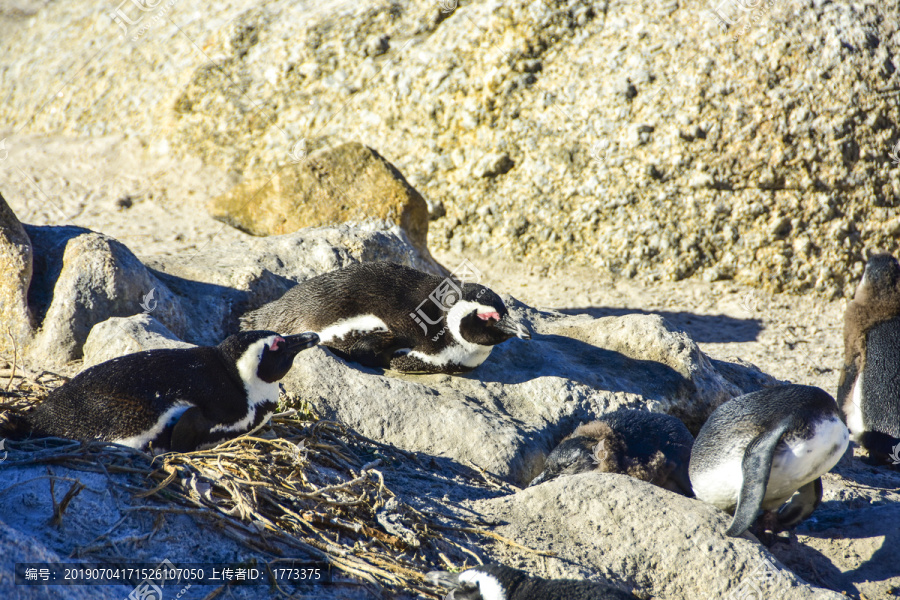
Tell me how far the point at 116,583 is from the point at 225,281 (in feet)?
11.3

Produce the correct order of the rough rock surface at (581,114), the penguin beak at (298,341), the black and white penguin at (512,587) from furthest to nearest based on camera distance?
the rough rock surface at (581,114) → the penguin beak at (298,341) → the black and white penguin at (512,587)

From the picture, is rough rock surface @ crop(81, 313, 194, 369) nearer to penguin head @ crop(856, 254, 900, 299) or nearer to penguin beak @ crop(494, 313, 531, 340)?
penguin beak @ crop(494, 313, 531, 340)

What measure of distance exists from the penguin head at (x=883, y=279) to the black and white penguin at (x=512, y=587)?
4.37m

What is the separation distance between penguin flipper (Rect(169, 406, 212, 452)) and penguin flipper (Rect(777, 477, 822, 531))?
9.25 ft

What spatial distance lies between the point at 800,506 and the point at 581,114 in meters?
5.84

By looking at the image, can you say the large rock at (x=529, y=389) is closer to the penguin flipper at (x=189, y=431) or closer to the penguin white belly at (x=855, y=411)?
the penguin white belly at (x=855, y=411)

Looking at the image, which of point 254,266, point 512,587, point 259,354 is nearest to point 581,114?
point 254,266

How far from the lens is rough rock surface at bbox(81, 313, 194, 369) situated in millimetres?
4152

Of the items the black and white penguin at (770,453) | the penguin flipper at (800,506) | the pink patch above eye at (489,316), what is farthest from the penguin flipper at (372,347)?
the penguin flipper at (800,506)

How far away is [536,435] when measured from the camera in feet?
14.9

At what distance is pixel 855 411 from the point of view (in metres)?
5.89

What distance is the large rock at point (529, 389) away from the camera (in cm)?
420

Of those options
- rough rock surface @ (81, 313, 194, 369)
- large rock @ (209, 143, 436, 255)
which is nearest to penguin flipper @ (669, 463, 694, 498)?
rough rock surface @ (81, 313, 194, 369)

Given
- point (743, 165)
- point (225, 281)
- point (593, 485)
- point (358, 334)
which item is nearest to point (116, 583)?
point (593, 485)
